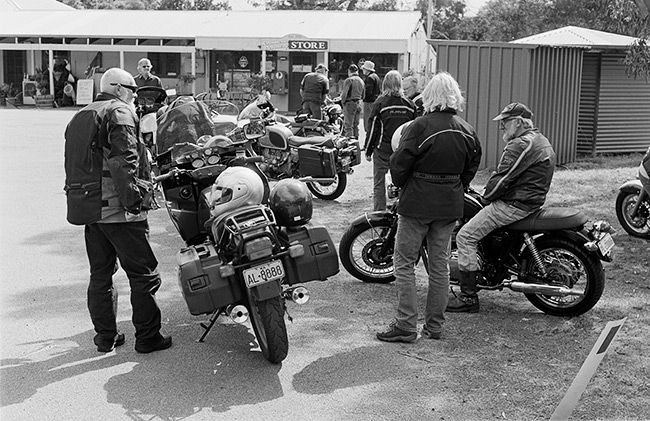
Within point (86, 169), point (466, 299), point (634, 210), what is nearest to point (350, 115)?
point (634, 210)

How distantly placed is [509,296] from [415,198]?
1.91 meters

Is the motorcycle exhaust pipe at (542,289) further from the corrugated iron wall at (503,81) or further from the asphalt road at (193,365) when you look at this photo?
the corrugated iron wall at (503,81)

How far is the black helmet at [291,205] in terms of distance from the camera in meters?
5.79

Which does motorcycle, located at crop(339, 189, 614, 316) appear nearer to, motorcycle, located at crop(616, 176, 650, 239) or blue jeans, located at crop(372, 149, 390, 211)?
blue jeans, located at crop(372, 149, 390, 211)

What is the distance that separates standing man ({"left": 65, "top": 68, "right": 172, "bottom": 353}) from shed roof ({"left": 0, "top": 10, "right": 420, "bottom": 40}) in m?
23.6

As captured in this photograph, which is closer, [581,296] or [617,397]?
[617,397]

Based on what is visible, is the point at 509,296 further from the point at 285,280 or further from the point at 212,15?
the point at 212,15

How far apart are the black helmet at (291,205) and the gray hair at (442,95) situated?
1.12 metres

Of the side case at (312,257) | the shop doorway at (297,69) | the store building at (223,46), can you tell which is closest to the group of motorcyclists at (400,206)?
the side case at (312,257)

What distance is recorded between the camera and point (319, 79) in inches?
666

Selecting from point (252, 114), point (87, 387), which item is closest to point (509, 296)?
point (87, 387)

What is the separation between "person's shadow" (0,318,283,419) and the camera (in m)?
5.04

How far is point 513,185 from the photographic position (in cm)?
661

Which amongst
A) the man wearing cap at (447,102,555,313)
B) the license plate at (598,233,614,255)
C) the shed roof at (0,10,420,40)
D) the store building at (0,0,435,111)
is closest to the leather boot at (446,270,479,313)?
the man wearing cap at (447,102,555,313)
